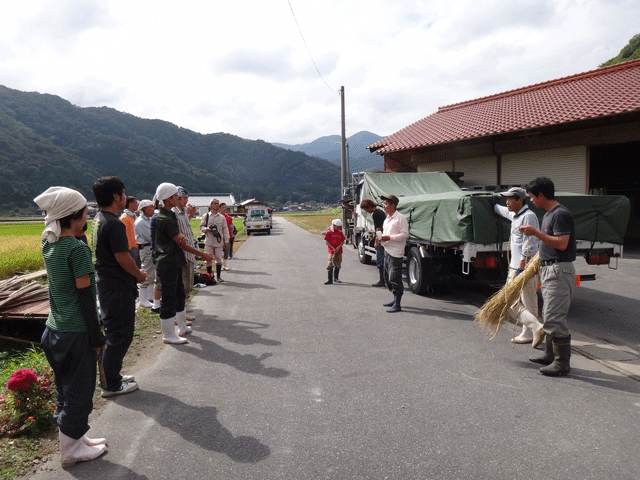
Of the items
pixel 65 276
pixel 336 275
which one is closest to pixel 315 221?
pixel 336 275

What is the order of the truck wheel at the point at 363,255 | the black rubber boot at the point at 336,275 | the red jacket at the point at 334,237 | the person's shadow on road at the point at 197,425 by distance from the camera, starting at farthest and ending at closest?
1. the truck wheel at the point at 363,255
2. the black rubber boot at the point at 336,275
3. the red jacket at the point at 334,237
4. the person's shadow on road at the point at 197,425

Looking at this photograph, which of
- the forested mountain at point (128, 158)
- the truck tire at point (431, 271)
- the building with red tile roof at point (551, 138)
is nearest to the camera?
the truck tire at point (431, 271)

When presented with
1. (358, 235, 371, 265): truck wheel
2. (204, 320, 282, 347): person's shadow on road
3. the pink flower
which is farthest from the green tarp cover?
the pink flower

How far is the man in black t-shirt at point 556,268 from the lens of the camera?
14.3 feet

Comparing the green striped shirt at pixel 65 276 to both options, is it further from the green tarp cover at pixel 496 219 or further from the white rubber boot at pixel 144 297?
the green tarp cover at pixel 496 219

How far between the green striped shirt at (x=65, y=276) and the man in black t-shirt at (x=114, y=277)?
2.87 feet

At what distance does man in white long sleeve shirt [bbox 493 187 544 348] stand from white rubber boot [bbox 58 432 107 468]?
447 centimetres

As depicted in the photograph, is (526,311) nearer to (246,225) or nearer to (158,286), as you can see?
(158,286)

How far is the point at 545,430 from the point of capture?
3410 mm

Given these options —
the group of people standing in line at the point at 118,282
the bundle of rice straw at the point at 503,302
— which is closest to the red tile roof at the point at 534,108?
the group of people standing in line at the point at 118,282

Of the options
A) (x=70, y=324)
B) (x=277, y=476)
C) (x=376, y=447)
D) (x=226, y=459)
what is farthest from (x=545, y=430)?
(x=70, y=324)

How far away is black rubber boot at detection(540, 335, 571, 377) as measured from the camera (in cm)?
449

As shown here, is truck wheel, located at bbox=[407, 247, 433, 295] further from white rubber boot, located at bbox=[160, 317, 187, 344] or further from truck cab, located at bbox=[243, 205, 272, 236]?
truck cab, located at bbox=[243, 205, 272, 236]

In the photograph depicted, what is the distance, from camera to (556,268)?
4.47 metres
